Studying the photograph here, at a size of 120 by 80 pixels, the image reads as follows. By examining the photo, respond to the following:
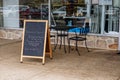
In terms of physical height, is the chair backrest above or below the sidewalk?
above

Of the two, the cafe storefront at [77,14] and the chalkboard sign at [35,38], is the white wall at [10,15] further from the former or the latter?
the chalkboard sign at [35,38]

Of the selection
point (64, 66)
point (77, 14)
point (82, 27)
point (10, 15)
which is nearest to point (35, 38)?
point (64, 66)

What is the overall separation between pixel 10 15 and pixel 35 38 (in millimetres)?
4268

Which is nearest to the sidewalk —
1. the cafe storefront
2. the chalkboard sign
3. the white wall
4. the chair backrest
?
the chalkboard sign

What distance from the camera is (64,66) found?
6.00 meters

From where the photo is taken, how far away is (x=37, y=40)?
6.41 meters

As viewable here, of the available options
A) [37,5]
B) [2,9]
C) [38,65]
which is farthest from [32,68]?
[2,9]

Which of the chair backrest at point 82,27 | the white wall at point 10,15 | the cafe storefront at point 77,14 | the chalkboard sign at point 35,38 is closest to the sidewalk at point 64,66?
the chalkboard sign at point 35,38

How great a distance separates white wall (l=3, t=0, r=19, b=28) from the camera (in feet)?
33.4

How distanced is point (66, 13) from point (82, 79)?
4.46m

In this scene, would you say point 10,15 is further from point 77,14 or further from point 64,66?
point 64,66

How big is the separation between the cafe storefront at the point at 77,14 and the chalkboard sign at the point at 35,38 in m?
2.52

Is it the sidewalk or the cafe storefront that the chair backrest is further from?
the sidewalk

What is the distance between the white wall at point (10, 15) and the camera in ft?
33.4
